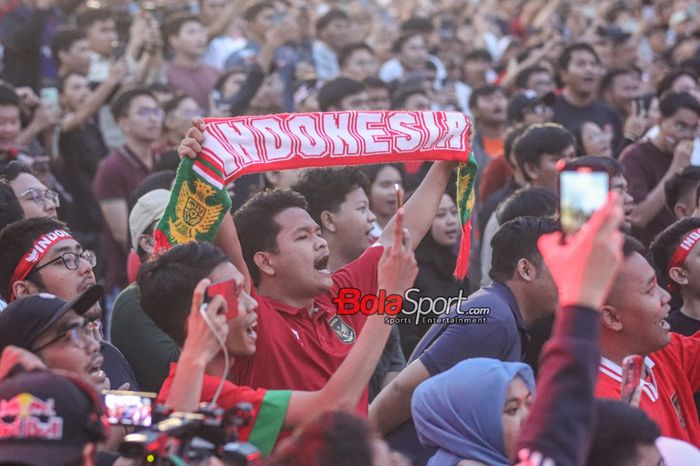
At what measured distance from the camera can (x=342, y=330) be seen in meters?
4.75

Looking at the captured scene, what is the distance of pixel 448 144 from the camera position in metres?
5.17

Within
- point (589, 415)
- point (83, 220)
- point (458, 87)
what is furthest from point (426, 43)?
point (589, 415)

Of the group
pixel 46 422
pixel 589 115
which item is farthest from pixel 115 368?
pixel 589 115

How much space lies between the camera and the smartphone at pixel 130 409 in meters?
3.17

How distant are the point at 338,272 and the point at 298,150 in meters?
0.53

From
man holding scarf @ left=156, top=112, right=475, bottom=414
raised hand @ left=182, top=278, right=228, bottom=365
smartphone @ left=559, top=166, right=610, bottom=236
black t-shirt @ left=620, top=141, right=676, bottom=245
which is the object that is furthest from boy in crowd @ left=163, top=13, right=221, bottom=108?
smartphone @ left=559, top=166, right=610, bottom=236

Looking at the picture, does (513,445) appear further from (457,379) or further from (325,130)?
(325,130)

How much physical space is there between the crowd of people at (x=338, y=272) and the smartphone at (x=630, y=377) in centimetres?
12

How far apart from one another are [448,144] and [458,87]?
8.31 meters

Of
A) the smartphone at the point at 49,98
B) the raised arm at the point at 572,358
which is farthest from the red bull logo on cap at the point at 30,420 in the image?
the smartphone at the point at 49,98

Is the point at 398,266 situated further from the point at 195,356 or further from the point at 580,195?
the point at 580,195

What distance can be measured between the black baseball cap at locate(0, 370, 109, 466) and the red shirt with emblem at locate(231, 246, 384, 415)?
140cm

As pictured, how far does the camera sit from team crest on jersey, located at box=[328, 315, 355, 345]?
4.70m

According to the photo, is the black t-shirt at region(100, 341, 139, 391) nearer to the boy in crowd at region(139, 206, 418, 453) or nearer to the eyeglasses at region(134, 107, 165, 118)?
the boy in crowd at region(139, 206, 418, 453)
